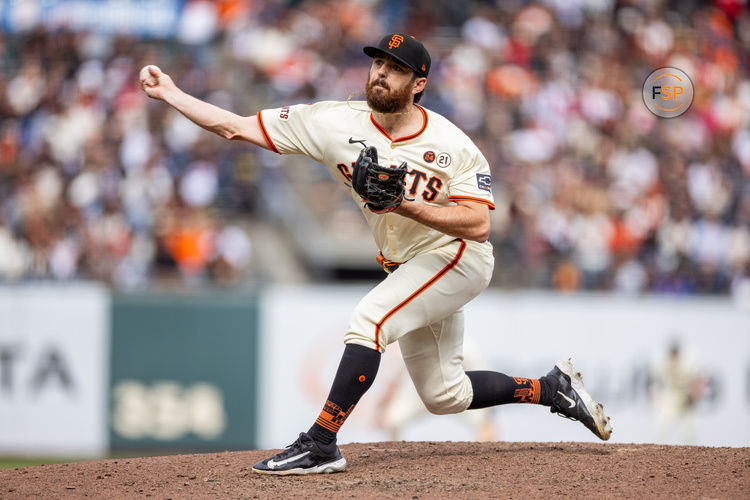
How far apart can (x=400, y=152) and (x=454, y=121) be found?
872cm

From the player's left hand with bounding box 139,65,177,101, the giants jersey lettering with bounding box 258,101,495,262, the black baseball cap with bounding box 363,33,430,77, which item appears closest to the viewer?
the black baseball cap with bounding box 363,33,430,77

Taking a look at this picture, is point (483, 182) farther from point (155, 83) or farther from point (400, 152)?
point (155, 83)

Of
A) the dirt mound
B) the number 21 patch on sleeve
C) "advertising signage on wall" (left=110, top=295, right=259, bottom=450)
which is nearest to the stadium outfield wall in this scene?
"advertising signage on wall" (left=110, top=295, right=259, bottom=450)

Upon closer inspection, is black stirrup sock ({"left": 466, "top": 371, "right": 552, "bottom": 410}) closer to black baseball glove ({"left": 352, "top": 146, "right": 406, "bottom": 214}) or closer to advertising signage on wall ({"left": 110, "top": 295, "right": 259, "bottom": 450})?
black baseball glove ({"left": 352, "top": 146, "right": 406, "bottom": 214})

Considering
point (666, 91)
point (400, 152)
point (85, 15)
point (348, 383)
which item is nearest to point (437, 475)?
point (348, 383)

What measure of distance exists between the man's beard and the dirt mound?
1.88 m

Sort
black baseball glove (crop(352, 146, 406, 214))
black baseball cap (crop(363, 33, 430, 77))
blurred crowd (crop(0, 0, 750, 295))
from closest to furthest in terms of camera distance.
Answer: black baseball glove (crop(352, 146, 406, 214)) < black baseball cap (crop(363, 33, 430, 77)) < blurred crowd (crop(0, 0, 750, 295))

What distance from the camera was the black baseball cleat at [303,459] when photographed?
4.96 metres

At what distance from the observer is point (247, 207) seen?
486 inches

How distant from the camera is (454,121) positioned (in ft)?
44.4

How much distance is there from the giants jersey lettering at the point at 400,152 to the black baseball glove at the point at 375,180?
415 millimetres

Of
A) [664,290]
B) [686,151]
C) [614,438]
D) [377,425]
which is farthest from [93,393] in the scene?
[686,151]

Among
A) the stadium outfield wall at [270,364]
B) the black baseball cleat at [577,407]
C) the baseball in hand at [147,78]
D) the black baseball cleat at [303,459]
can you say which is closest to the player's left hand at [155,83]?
the baseball in hand at [147,78]

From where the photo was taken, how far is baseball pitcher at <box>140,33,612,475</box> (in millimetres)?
4883
